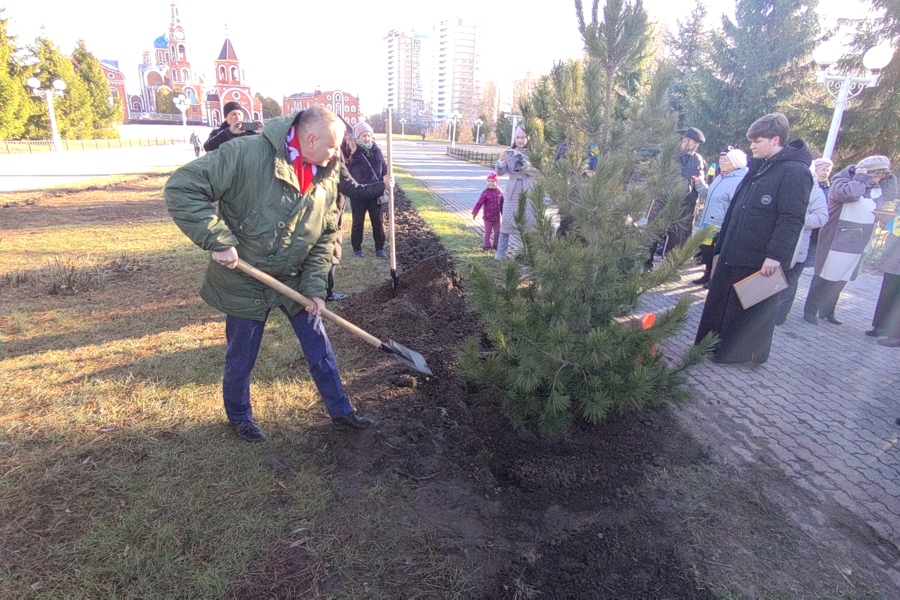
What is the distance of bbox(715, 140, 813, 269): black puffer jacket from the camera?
369 centimetres

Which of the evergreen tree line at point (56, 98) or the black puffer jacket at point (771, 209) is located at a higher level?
the evergreen tree line at point (56, 98)

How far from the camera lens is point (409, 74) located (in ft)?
283

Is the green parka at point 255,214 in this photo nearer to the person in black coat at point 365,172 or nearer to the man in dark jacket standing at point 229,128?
the man in dark jacket standing at point 229,128

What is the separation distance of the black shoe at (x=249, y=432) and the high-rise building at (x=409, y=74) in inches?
3452

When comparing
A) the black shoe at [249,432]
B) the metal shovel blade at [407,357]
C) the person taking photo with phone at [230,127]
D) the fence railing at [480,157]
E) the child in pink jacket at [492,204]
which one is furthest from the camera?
the fence railing at [480,157]

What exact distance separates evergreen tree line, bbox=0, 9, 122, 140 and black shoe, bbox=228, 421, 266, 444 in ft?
107

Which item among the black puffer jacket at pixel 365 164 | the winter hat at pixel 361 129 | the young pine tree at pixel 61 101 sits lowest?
the black puffer jacket at pixel 365 164

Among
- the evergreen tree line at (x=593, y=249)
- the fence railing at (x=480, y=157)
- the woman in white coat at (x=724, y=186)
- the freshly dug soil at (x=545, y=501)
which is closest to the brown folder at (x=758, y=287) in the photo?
the freshly dug soil at (x=545, y=501)

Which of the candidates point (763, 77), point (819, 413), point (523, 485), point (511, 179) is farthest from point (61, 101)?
point (819, 413)

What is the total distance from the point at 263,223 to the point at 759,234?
3779 mm

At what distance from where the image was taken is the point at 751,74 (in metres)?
15.5

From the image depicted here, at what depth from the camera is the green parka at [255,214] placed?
2402mm

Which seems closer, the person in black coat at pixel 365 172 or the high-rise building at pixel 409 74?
the person in black coat at pixel 365 172

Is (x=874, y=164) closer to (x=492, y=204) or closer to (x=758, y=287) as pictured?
(x=758, y=287)
